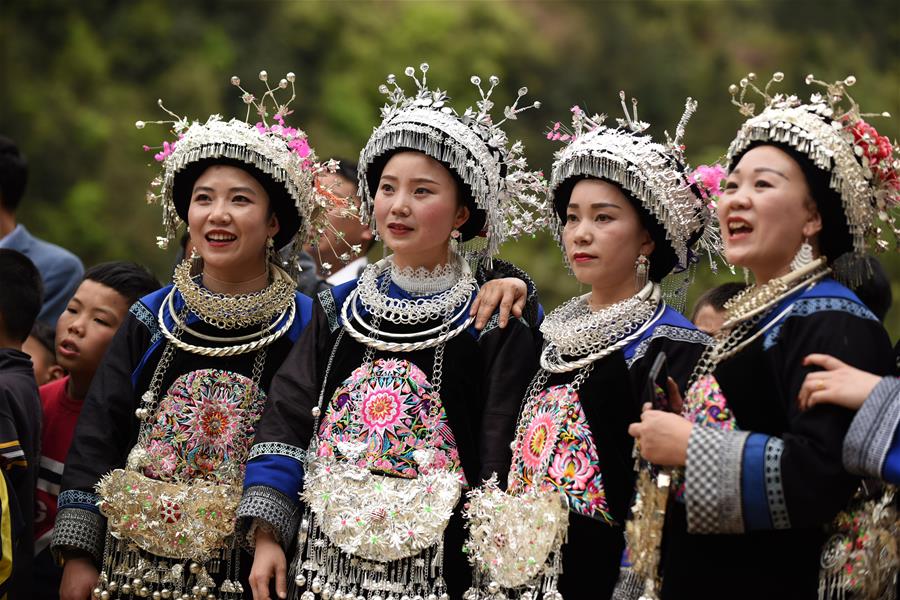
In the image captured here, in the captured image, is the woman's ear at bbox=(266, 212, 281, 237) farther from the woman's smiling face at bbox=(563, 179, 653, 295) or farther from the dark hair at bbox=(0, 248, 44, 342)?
the woman's smiling face at bbox=(563, 179, 653, 295)

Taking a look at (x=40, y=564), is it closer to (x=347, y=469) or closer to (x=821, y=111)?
(x=347, y=469)

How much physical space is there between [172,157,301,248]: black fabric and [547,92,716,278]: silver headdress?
1083 millimetres

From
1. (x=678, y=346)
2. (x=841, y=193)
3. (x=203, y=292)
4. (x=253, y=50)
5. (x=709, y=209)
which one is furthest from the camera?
(x=253, y=50)

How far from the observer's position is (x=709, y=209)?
4281 mm

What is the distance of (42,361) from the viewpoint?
5.90 m

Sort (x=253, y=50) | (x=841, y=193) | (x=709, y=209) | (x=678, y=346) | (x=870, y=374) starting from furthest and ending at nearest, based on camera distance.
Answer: (x=253, y=50), (x=709, y=209), (x=678, y=346), (x=841, y=193), (x=870, y=374)

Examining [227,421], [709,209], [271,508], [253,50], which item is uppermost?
[253,50]

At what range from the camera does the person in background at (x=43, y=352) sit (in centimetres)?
589

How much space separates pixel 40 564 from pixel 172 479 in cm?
86

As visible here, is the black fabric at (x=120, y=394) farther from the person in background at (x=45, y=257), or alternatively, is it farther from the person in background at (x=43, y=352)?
the person in background at (x=45, y=257)

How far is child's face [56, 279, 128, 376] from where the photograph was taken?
516 centimetres

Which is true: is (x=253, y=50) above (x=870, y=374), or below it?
above

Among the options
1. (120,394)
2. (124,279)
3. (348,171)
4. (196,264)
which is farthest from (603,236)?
(348,171)

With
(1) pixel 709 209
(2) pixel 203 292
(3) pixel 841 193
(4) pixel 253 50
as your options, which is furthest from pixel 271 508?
(4) pixel 253 50
